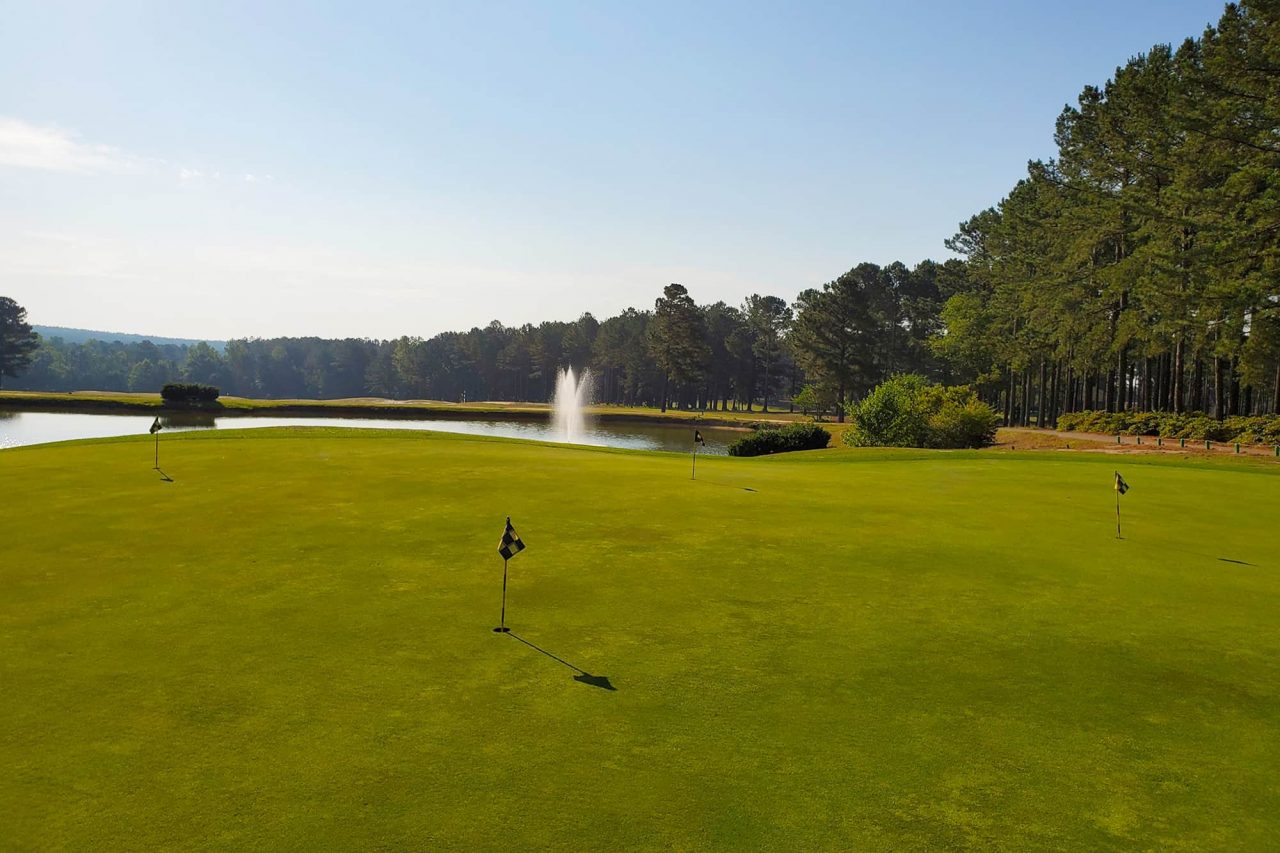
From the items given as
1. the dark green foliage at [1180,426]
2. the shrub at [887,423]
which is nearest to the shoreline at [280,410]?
the dark green foliage at [1180,426]

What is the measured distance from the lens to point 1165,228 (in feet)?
175

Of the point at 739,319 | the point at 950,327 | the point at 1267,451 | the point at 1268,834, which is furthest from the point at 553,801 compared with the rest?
the point at 739,319

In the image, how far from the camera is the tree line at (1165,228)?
43188mm

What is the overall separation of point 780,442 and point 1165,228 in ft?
105

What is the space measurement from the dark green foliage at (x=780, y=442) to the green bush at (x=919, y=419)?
255 inches

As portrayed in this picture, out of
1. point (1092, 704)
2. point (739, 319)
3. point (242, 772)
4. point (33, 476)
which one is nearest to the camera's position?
point (242, 772)

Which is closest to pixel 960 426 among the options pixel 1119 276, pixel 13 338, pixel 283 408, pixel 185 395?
pixel 1119 276

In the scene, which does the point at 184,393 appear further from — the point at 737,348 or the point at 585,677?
the point at 737,348

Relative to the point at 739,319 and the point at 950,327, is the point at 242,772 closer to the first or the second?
the point at 950,327

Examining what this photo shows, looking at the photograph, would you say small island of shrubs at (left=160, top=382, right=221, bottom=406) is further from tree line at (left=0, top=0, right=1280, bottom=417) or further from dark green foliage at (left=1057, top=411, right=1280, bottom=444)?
dark green foliage at (left=1057, top=411, right=1280, bottom=444)

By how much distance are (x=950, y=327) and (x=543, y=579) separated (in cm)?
9665

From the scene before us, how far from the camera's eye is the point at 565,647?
31.9 feet

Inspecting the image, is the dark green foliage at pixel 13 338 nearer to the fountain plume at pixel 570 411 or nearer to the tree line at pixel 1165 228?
the fountain plume at pixel 570 411

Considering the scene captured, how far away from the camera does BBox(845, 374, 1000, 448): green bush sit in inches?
1971
